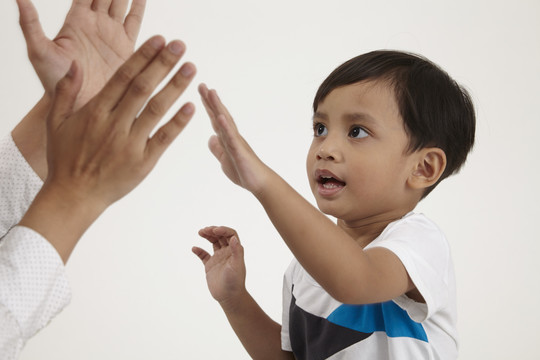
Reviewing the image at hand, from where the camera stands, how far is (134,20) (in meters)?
1.19

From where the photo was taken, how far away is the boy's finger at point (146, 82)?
759mm

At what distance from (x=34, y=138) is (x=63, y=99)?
1.27 ft

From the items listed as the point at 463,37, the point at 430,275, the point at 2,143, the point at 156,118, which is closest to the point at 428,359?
the point at 430,275

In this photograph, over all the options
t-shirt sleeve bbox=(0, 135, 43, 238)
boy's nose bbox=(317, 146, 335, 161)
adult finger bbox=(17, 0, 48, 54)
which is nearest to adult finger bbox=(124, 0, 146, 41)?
adult finger bbox=(17, 0, 48, 54)

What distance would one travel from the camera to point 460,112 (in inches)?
50.1

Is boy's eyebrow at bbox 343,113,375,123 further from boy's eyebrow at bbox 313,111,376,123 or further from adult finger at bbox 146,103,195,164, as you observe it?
adult finger at bbox 146,103,195,164

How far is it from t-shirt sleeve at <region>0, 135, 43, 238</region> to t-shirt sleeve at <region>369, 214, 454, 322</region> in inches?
23.6

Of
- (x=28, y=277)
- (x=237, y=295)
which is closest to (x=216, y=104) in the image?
(x=28, y=277)

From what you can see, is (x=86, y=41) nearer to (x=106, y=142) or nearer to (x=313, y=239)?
(x=106, y=142)

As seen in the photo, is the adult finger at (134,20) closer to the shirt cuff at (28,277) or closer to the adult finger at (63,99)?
the adult finger at (63,99)

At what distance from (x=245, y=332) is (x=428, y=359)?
0.40 metres

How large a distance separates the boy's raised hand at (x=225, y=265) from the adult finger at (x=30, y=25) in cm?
48

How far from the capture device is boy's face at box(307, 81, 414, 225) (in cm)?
115

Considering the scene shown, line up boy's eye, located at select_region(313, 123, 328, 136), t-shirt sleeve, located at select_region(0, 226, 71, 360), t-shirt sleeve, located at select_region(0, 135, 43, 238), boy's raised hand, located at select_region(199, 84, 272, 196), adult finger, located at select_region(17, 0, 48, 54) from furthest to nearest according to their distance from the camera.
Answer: boy's eye, located at select_region(313, 123, 328, 136) → t-shirt sleeve, located at select_region(0, 135, 43, 238) → adult finger, located at select_region(17, 0, 48, 54) → boy's raised hand, located at select_region(199, 84, 272, 196) → t-shirt sleeve, located at select_region(0, 226, 71, 360)
